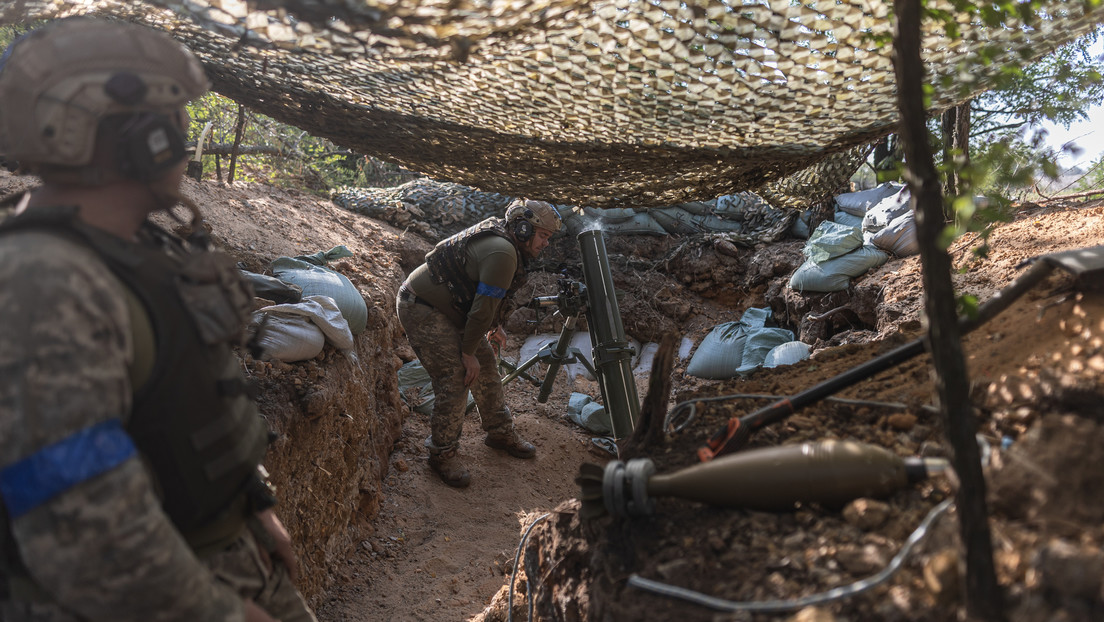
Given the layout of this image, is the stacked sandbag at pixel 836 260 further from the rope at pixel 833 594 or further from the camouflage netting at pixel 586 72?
the rope at pixel 833 594

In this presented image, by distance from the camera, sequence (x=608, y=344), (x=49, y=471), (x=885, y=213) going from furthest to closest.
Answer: (x=885, y=213) → (x=608, y=344) → (x=49, y=471)

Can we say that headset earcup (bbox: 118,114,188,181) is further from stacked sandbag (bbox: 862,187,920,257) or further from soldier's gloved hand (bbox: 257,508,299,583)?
stacked sandbag (bbox: 862,187,920,257)

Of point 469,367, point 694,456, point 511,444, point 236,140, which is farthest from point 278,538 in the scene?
point 236,140

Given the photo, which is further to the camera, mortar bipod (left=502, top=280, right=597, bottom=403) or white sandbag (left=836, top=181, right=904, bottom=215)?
white sandbag (left=836, top=181, right=904, bottom=215)

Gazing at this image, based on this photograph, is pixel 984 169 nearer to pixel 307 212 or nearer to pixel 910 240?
pixel 910 240

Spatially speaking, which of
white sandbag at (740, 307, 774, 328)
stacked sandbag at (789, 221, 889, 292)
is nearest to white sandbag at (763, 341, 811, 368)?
white sandbag at (740, 307, 774, 328)

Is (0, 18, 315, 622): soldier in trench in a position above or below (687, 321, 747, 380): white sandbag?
above

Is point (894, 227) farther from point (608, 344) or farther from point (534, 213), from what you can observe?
point (534, 213)

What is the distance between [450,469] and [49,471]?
12.7 feet

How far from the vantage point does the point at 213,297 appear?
1.19m

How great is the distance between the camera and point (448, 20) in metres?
1.84

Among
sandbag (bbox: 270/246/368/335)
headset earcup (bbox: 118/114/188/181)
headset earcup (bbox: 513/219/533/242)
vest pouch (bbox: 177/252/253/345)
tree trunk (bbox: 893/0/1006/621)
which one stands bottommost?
sandbag (bbox: 270/246/368/335)

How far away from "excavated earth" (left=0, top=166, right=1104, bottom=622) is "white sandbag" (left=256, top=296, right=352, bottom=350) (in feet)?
0.37

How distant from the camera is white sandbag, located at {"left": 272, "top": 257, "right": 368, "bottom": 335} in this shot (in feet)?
13.0
